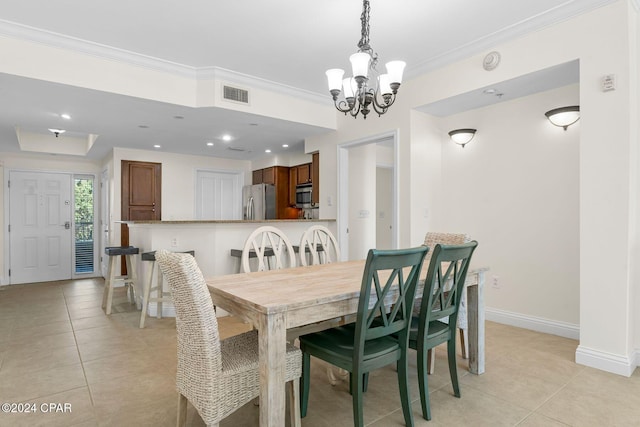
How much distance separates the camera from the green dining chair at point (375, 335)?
167cm

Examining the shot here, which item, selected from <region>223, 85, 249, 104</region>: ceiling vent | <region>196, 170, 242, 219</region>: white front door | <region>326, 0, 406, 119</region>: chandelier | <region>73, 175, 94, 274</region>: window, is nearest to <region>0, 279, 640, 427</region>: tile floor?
<region>326, 0, 406, 119</region>: chandelier

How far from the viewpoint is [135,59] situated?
11.3ft

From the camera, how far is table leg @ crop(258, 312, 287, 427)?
149cm

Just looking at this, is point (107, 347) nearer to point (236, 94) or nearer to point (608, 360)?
point (236, 94)

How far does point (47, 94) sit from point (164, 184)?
3.10m

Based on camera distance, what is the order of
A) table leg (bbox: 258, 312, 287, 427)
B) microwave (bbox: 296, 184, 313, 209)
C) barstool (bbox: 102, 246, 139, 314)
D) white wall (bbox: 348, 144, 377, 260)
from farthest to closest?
microwave (bbox: 296, 184, 313, 209)
white wall (bbox: 348, 144, 377, 260)
barstool (bbox: 102, 246, 139, 314)
table leg (bbox: 258, 312, 287, 427)

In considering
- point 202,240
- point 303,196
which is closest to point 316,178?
point 303,196

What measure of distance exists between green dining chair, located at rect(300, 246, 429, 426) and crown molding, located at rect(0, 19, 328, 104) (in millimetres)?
3025

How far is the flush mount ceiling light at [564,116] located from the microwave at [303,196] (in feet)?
11.7

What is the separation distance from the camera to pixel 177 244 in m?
4.06

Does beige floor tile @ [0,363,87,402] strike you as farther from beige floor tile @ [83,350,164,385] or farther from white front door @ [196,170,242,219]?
white front door @ [196,170,242,219]

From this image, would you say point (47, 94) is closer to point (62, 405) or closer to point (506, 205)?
point (62, 405)

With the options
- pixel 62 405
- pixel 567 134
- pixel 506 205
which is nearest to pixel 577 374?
pixel 506 205

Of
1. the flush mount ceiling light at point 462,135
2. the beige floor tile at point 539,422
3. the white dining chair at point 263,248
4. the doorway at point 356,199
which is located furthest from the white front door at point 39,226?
the beige floor tile at point 539,422
